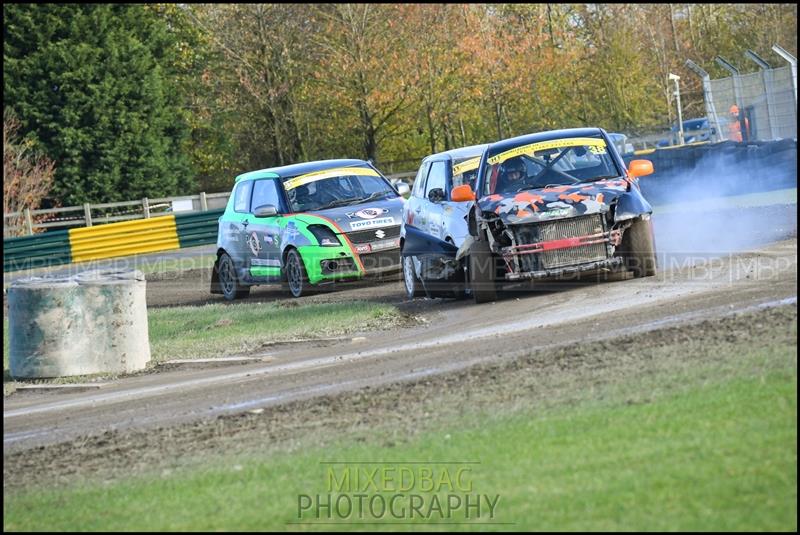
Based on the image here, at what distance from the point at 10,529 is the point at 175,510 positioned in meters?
0.89

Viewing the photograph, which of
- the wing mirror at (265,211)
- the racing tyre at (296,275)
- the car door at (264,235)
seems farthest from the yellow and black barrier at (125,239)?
the racing tyre at (296,275)

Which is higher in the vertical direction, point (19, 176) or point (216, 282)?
point (19, 176)

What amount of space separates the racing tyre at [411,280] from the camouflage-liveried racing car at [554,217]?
1314mm

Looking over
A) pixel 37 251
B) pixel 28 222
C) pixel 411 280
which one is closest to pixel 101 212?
pixel 28 222

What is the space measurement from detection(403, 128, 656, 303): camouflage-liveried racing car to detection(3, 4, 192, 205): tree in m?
39.0

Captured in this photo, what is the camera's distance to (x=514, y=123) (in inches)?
2064

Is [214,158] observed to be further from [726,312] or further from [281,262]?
[726,312]

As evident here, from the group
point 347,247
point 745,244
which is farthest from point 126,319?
point 745,244

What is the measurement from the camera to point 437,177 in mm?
15422

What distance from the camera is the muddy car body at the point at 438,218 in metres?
14.2

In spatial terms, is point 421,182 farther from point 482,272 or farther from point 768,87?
point 768,87

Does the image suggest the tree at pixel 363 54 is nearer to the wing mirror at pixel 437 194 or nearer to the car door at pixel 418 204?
the car door at pixel 418 204

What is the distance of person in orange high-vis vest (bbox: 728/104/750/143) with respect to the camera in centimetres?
2580

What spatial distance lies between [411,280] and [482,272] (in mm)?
2082
